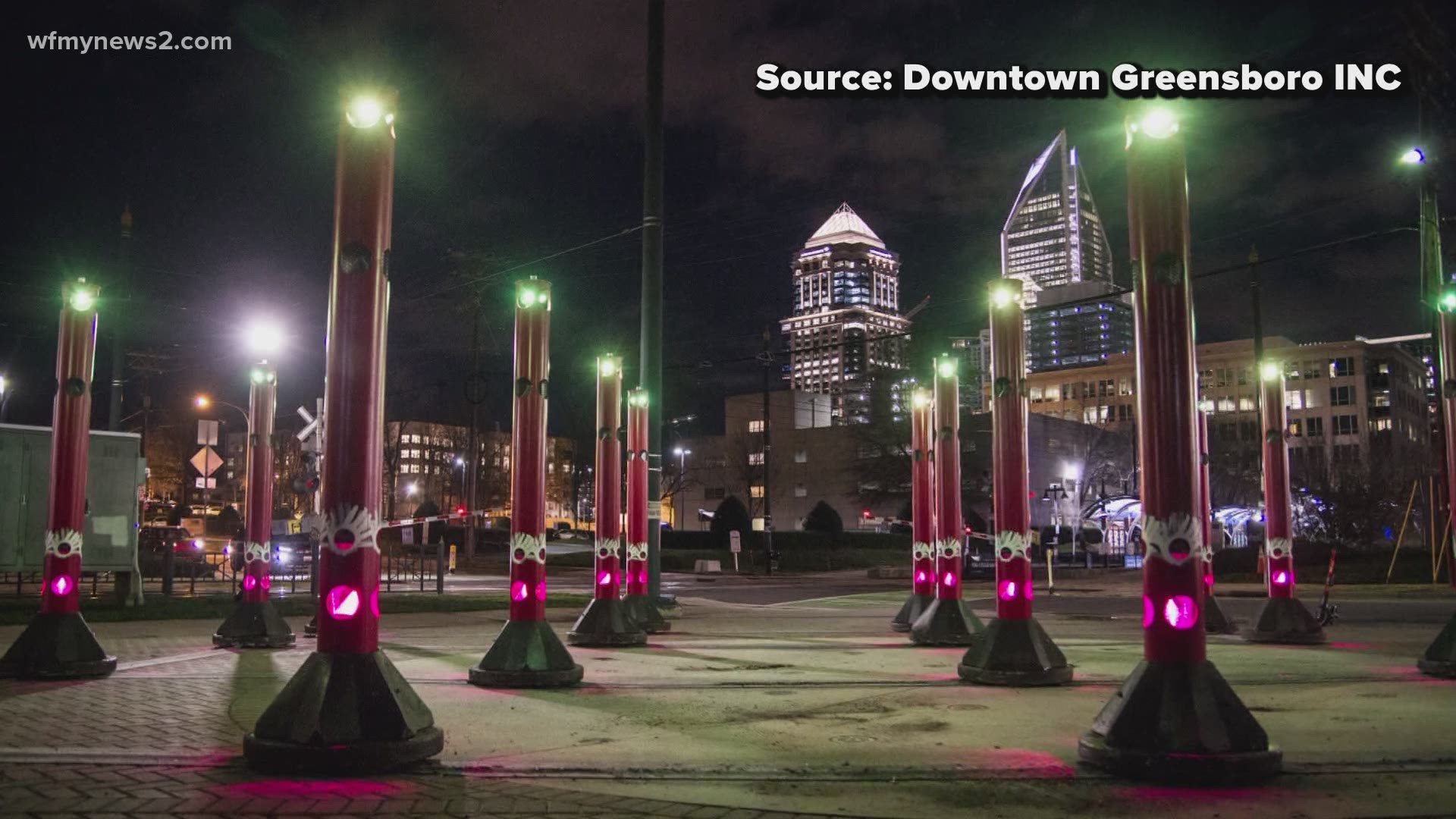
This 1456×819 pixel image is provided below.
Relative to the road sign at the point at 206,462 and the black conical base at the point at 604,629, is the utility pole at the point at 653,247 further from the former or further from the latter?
the road sign at the point at 206,462

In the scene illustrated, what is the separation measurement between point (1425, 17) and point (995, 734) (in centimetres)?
2054

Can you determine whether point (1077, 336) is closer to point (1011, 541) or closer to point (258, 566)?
point (1011, 541)

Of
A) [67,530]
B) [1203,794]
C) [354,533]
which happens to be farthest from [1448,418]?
[67,530]

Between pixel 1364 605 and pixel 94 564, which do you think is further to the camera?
pixel 1364 605

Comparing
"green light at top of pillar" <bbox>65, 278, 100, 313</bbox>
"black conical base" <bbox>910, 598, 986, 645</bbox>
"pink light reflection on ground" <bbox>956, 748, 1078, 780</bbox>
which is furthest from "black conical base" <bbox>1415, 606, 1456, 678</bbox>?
"green light at top of pillar" <bbox>65, 278, 100, 313</bbox>

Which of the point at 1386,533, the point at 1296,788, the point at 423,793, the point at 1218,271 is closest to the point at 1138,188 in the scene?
the point at 1296,788

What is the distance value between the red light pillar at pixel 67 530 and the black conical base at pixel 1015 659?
860 centimetres

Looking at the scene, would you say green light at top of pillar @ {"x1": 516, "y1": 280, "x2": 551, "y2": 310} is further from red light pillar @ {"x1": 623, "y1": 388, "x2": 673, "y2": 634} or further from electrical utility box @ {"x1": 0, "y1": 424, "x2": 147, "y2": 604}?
electrical utility box @ {"x1": 0, "y1": 424, "x2": 147, "y2": 604}

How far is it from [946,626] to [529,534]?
6.41 meters

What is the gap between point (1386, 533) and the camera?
92.9 meters

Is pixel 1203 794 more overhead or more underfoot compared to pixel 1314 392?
more underfoot

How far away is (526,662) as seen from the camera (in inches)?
409

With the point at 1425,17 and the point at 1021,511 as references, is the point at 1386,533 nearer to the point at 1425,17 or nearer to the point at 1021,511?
the point at 1425,17

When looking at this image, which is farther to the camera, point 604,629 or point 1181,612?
point 604,629
